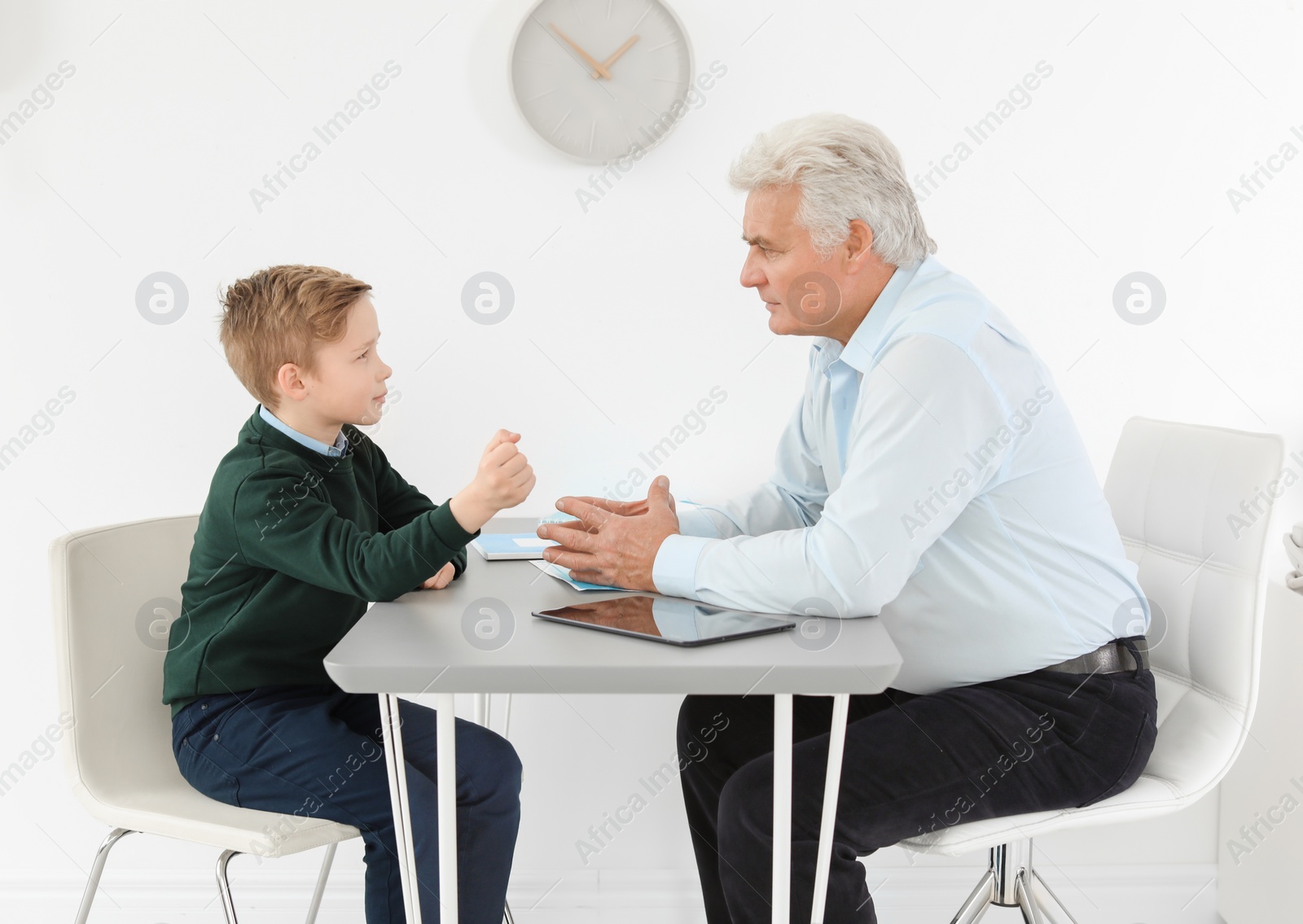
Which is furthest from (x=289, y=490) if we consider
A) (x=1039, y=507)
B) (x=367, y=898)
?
(x=1039, y=507)

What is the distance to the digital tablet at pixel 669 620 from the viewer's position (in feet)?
3.67

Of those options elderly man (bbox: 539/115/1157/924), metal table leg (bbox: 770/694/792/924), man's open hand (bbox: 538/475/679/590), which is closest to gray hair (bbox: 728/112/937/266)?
elderly man (bbox: 539/115/1157/924)

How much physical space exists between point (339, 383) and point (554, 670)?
28.0 inches

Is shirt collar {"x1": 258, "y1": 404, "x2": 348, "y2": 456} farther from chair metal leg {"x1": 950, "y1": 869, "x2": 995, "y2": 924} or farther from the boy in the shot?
chair metal leg {"x1": 950, "y1": 869, "x2": 995, "y2": 924}

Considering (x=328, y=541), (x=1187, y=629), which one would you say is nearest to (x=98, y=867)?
(x=328, y=541)

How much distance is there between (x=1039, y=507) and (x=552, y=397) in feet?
3.45

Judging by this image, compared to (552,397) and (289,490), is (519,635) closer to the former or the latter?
(289,490)

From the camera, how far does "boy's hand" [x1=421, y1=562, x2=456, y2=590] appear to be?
1.43 m

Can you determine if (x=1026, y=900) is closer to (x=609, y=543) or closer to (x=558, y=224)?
(x=609, y=543)

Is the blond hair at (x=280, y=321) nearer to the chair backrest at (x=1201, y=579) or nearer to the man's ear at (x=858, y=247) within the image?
the man's ear at (x=858, y=247)

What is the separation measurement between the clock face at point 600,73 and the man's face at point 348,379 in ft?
2.28

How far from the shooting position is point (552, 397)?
2143 millimetres

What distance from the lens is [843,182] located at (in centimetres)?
143

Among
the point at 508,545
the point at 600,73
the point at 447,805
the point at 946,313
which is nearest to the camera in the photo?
the point at 447,805
